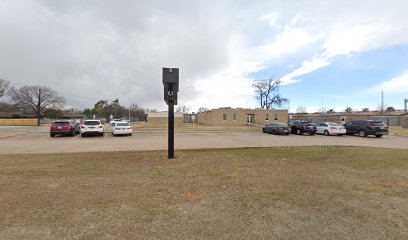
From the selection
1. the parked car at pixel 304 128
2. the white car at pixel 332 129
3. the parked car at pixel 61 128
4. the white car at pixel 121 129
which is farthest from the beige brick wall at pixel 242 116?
the parked car at pixel 61 128

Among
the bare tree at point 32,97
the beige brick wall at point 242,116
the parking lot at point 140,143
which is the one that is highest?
the bare tree at point 32,97

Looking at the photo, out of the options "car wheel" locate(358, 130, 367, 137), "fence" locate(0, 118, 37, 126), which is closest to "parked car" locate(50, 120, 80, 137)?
"car wheel" locate(358, 130, 367, 137)

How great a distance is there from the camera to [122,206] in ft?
12.2

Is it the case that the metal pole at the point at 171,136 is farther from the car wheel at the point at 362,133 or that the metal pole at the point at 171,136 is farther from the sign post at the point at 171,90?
the car wheel at the point at 362,133

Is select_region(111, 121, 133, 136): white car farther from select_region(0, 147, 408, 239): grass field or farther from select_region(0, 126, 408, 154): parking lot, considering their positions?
select_region(0, 147, 408, 239): grass field

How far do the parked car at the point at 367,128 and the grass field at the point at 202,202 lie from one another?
17.8m

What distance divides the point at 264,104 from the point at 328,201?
6377cm

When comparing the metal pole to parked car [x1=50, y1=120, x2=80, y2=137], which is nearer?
the metal pole

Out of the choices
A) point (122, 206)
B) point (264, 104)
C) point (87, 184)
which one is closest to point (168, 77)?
point (87, 184)

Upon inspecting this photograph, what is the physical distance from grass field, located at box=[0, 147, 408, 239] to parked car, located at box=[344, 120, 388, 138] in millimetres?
17833

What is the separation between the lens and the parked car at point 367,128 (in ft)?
68.0

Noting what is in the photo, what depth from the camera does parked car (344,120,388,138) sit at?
20734 millimetres

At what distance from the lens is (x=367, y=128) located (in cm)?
2156

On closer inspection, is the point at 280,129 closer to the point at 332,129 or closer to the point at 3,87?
the point at 332,129
